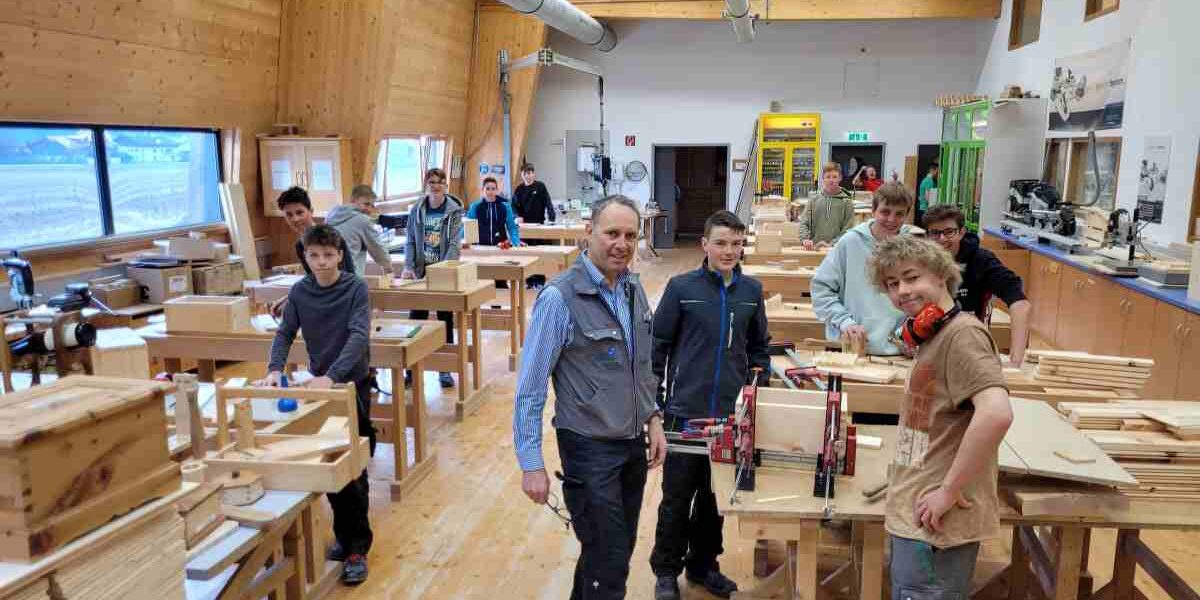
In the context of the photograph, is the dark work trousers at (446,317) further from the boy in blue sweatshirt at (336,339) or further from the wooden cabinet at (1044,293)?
the wooden cabinet at (1044,293)

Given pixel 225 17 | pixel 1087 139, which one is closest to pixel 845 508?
pixel 225 17

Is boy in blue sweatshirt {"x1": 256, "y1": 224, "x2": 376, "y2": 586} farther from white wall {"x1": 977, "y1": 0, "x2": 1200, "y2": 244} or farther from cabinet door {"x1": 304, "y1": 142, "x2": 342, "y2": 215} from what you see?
white wall {"x1": 977, "y1": 0, "x2": 1200, "y2": 244}

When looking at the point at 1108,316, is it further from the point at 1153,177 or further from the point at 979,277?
the point at 979,277

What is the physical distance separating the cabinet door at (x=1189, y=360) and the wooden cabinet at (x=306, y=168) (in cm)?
757

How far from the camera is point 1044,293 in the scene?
800 cm

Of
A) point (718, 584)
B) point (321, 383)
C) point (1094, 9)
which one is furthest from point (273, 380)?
point (1094, 9)

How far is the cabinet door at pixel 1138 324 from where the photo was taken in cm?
562

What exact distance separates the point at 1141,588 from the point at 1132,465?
1.27m

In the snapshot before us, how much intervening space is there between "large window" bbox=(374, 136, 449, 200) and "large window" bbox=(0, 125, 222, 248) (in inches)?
117

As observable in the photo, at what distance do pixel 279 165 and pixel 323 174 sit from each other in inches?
17.6

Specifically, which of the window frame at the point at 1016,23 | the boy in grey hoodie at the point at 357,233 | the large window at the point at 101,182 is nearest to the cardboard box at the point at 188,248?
the large window at the point at 101,182

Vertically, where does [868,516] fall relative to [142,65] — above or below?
below

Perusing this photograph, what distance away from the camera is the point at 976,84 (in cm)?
1376

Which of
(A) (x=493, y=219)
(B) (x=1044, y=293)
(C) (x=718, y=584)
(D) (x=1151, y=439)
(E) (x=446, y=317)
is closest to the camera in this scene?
(D) (x=1151, y=439)
